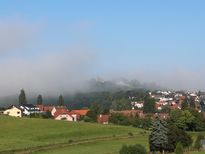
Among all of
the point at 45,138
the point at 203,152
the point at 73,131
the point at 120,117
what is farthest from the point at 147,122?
the point at 203,152

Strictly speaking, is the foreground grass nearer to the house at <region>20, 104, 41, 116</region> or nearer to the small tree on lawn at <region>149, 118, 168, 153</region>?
the small tree on lawn at <region>149, 118, 168, 153</region>

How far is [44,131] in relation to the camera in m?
98.5

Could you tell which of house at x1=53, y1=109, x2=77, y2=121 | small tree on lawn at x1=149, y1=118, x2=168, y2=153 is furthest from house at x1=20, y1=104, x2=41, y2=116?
small tree on lawn at x1=149, y1=118, x2=168, y2=153

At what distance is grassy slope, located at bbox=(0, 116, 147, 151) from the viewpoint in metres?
84.8

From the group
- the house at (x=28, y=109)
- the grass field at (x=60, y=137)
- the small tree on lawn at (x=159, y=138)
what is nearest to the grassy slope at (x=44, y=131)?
the grass field at (x=60, y=137)

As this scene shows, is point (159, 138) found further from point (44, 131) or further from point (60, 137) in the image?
point (44, 131)

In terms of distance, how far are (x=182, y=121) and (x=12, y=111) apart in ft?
214

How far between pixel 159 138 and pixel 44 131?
3242cm

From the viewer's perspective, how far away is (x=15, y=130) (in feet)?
332

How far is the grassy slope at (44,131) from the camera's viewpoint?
84812 mm

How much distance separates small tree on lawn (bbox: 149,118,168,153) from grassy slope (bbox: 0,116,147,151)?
56.5ft

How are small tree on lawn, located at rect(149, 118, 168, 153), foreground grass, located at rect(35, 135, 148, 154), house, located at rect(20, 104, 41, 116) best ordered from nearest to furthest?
foreground grass, located at rect(35, 135, 148, 154) < small tree on lawn, located at rect(149, 118, 168, 153) < house, located at rect(20, 104, 41, 116)

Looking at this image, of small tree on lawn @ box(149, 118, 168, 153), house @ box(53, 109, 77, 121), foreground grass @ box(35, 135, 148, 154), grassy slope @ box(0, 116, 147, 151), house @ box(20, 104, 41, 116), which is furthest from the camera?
house @ box(20, 104, 41, 116)

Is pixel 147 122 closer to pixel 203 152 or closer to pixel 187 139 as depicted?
pixel 187 139
